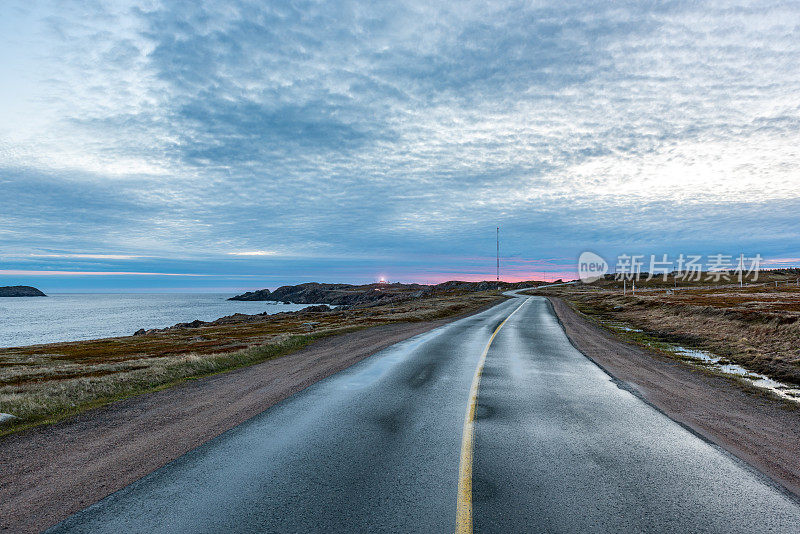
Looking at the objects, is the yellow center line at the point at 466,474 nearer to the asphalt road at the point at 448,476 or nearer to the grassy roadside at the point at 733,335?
the asphalt road at the point at 448,476

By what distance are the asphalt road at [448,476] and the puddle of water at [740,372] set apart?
602 centimetres

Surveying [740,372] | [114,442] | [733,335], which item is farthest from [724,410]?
[733,335]

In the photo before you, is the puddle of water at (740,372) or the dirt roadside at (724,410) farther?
the puddle of water at (740,372)

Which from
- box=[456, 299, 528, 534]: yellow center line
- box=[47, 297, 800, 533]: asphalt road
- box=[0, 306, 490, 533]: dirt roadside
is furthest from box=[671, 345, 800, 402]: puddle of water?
box=[0, 306, 490, 533]: dirt roadside

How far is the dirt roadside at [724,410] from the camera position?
7.09 metres

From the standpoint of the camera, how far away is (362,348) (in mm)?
19938

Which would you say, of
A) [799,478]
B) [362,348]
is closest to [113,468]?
[799,478]

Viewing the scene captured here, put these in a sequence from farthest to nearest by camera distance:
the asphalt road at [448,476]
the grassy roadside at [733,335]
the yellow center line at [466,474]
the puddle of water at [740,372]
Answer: the grassy roadside at [733,335]
the puddle of water at [740,372]
the asphalt road at [448,476]
the yellow center line at [466,474]

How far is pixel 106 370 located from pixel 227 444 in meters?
18.7

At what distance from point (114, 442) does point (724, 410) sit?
44.5 ft

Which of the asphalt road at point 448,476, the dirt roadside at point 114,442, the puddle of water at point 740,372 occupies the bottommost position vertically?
the puddle of water at point 740,372

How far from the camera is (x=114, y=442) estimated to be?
7.79 m

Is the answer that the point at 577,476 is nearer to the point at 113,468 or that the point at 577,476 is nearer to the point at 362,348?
the point at 113,468

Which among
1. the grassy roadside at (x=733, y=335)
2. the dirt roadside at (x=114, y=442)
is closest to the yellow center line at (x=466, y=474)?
the dirt roadside at (x=114, y=442)
